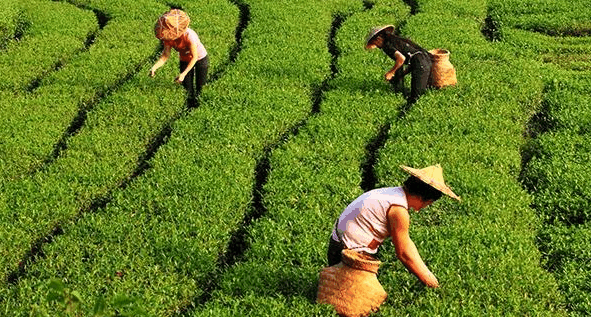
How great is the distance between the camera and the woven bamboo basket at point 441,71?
14.8 m

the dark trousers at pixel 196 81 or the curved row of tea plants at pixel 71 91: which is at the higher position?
the dark trousers at pixel 196 81

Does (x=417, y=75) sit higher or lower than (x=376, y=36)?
lower

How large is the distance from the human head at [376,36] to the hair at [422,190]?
640cm

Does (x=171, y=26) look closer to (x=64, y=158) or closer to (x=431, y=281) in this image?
(x=64, y=158)

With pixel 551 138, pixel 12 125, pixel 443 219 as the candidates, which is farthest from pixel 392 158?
pixel 12 125

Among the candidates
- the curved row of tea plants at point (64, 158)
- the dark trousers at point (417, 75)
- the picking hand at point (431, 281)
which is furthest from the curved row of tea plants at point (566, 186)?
the curved row of tea plants at point (64, 158)

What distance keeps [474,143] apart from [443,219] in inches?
117

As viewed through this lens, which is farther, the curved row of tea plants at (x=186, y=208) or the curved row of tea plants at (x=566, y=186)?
the curved row of tea plants at (x=566, y=186)

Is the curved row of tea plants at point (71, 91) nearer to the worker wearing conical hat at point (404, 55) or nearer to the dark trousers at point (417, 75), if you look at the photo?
the worker wearing conical hat at point (404, 55)

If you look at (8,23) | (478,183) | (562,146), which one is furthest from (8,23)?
(562,146)

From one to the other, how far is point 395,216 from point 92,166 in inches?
259

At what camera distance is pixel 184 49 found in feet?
45.1

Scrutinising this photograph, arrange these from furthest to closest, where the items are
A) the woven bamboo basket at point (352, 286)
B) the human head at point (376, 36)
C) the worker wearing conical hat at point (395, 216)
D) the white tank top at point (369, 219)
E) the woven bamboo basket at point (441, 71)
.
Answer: the woven bamboo basket at point (441, 71)
the human head at point (376, 36)
the woven bamboo basket at point (352, 286)
the white tank top at point (369, 219)
the worker wearing conical hat at point (395, 216)

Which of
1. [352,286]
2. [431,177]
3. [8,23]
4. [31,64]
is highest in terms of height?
[431,177]
